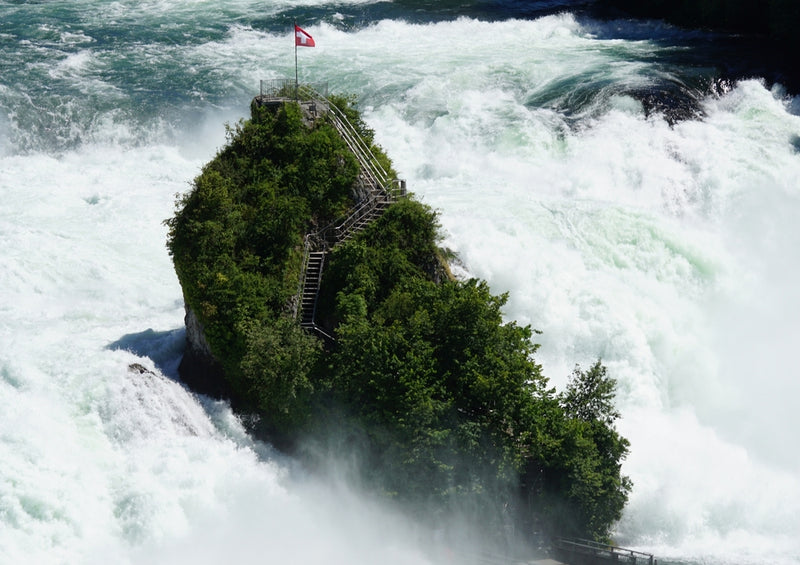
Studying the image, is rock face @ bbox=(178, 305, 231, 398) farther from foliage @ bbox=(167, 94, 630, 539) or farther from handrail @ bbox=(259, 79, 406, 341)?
handrail @ bbox=(259, 79, 406, 341)

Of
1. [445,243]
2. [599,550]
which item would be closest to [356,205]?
[445,243]

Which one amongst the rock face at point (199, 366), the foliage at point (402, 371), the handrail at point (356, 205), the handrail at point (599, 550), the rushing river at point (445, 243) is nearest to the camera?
the rushing river at point (445, 243)

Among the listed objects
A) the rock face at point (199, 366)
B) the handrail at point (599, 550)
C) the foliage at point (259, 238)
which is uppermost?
the foliage at point (259, 238)

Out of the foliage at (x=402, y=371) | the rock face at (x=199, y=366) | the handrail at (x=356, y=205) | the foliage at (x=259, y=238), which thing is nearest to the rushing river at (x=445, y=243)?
the rock face at (x=199, y=366)

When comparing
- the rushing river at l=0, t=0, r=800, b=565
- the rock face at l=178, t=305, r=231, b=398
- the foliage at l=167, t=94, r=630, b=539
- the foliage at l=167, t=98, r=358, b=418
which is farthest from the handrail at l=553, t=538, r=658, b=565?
the rock face at l=178, t=305, r=231, b=398

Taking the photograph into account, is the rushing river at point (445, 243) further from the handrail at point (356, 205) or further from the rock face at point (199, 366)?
the handrail at point (356, 205)

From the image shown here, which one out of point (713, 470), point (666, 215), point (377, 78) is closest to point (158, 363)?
point (713, 470)

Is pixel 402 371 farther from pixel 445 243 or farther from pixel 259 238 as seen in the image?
pixel 445 243
